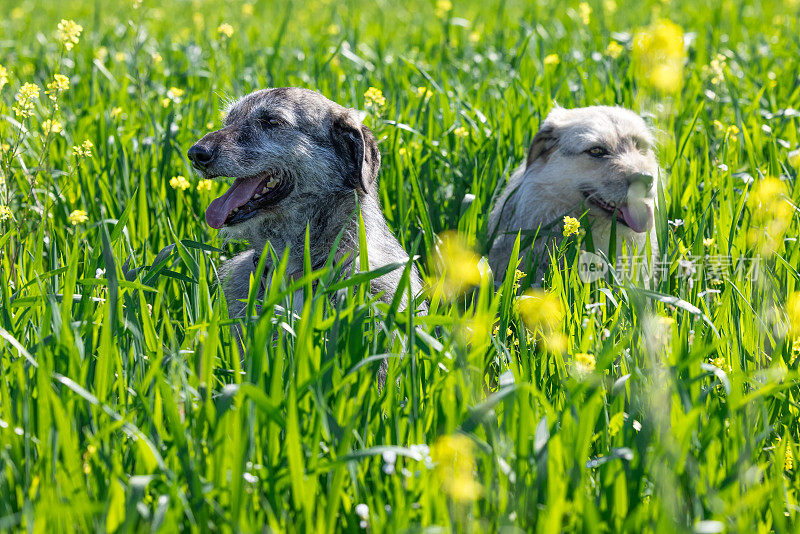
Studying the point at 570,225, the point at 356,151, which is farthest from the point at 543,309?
the point at 356,151

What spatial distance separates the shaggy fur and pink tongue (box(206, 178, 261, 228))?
123 cm

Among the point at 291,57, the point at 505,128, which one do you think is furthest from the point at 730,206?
the point at 291,57

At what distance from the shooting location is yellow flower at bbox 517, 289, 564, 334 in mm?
2562

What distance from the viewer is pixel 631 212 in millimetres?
4176

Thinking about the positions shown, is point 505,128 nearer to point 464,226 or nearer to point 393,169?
point 393,169

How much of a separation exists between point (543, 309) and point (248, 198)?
70.8 inches

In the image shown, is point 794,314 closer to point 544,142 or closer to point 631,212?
point 631,212

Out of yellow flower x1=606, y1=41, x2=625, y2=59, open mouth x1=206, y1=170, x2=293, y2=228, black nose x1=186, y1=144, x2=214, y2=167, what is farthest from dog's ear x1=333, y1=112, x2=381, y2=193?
yellow flower x1=606, y1=41, x2=625, y2=59

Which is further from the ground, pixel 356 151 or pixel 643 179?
pixel 356 151

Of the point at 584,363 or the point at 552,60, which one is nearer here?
the point at 584,363

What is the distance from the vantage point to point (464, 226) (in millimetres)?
3848

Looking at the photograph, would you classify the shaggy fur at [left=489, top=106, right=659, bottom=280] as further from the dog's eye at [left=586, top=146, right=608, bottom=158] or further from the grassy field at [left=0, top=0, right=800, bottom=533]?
the grassy field at [left=0, top=0, right=800, bottom=533]

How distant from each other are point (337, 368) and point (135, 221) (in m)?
2.31

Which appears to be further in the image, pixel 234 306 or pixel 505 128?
pixel 505 128
